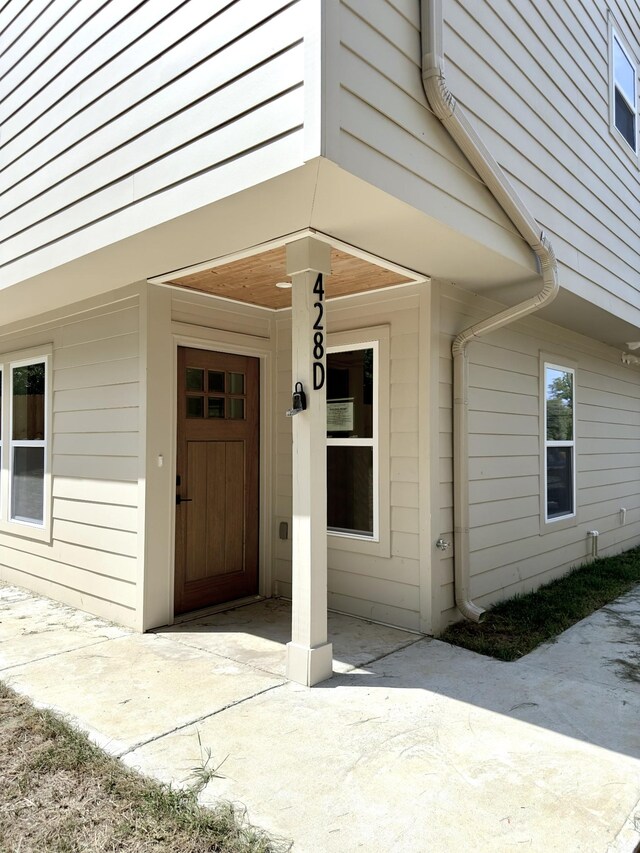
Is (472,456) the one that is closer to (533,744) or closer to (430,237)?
(430,237)

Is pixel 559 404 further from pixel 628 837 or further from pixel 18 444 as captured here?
pixel 18 444

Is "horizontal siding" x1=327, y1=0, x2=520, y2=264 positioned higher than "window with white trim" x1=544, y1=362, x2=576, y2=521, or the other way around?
"horizontal siding" x1=327, y1=0, x2=520, y2=264

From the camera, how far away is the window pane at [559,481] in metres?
5.79

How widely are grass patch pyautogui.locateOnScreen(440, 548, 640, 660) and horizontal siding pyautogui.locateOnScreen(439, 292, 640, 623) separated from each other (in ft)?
0.40

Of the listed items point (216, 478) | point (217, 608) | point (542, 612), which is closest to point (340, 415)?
point (216, 478)

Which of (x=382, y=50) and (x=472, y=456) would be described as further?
(x=472, y=456)

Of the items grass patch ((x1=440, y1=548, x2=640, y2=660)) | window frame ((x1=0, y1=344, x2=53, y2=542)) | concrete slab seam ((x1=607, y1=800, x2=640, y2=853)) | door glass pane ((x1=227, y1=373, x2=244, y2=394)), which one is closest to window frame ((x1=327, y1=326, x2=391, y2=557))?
grass patch ((x1=440, y1=548, x2=640, y2=660))

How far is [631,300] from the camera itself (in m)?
5.98

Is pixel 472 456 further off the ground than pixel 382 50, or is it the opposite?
pixel 382 50

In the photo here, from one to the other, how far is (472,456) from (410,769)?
251 centimetres

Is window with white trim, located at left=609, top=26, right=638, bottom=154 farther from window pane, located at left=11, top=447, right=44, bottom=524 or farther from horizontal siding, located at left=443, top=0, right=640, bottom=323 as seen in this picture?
window pane, located at left=11, top=447, right=44, bottom=524

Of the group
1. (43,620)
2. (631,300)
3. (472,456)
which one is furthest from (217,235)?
(631,300)

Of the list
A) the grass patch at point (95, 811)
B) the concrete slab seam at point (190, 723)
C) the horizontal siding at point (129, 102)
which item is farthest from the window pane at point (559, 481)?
the grass patch at point (95, 811)

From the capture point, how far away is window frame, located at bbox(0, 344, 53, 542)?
5.48 meters
